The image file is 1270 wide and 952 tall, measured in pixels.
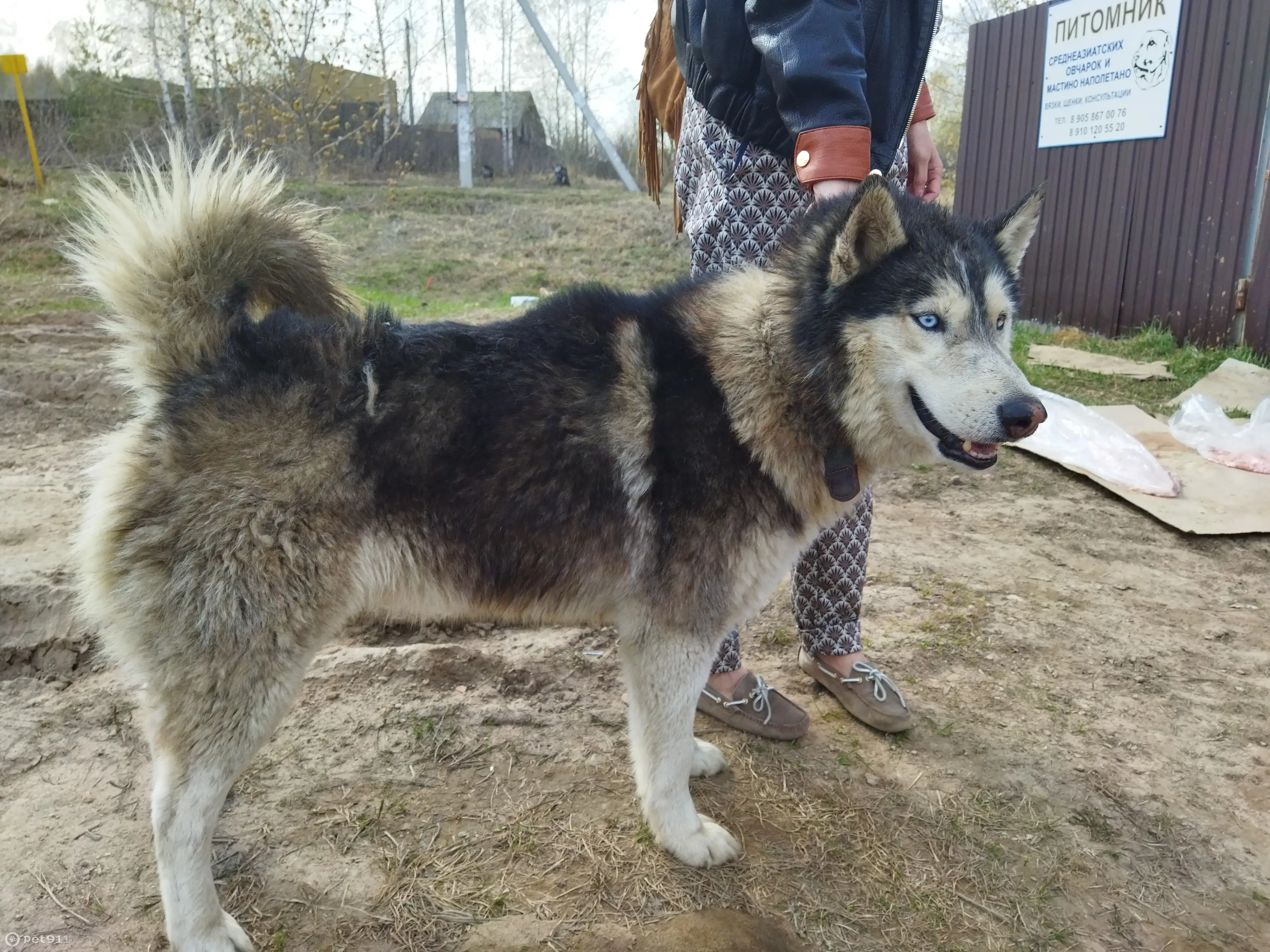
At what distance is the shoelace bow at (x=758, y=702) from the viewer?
2.70 m

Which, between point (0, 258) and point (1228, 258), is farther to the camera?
point (0, 258)

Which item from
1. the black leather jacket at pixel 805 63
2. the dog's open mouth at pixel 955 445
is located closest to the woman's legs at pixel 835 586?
the dog's open mouth at pixel 955 445

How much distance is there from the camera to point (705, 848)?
2.21 meters

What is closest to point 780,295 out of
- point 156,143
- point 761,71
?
point 761,71

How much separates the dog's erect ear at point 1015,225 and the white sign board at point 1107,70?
704cm

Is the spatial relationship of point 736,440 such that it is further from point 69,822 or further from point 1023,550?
point 1023,550

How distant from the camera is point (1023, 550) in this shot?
4.07 m

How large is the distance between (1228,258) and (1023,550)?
5112 millimetres

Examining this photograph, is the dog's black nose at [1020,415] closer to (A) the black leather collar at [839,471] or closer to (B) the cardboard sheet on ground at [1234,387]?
(A) the black leather collar at [839,471]

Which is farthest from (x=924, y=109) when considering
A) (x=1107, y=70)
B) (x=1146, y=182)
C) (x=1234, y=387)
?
(x=1107, y=70)

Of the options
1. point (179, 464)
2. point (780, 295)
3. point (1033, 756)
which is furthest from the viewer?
point (1033, 756)

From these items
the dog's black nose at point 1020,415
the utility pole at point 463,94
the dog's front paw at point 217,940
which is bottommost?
the dog's front paw at point 217,940

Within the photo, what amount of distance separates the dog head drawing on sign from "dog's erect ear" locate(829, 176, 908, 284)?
7595 millimetres

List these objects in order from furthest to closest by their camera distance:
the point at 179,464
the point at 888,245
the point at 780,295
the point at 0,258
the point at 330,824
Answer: the point at 0,258, the point at 330,824, the point at 780,295, the point at 888,245, the point at 179,464
